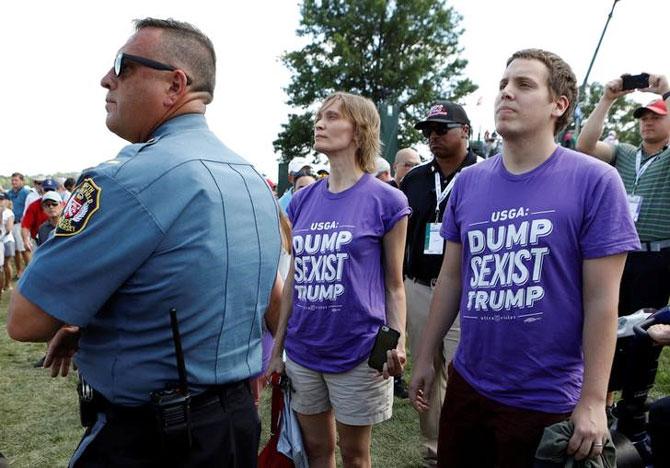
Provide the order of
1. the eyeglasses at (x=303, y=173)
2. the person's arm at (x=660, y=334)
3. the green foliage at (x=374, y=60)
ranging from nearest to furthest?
the person's arm at (x=660, y=334) < the eyeglasses at (x=303, y=173) < the green foliage at (x=374, y=60)

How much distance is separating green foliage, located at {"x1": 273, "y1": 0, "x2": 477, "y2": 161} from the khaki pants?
3079 cm

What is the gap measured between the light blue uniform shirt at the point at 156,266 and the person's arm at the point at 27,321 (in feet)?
0.09

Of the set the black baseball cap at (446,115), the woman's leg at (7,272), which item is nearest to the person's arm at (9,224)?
the woman's leg at (7,272)

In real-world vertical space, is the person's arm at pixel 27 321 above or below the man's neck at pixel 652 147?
below

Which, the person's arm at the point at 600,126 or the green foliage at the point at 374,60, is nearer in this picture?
the person's arm at the point at 600,126

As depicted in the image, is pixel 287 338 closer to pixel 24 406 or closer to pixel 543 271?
pixel 543 271

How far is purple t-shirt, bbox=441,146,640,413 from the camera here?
5.59 feet

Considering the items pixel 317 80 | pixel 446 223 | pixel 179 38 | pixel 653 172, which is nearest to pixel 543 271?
pixel 446 223

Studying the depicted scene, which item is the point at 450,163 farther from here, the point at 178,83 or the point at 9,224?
the point at 9,224

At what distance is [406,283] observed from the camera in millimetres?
3820

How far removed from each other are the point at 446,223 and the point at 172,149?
116 centimetres

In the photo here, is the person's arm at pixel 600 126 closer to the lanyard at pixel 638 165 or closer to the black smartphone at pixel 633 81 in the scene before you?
the black smartphone at pixel 633 81

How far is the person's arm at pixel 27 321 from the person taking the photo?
4.28 ft

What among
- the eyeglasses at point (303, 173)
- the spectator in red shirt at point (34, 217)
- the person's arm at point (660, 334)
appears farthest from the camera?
the spectator in red shirt at point (34, 217)
